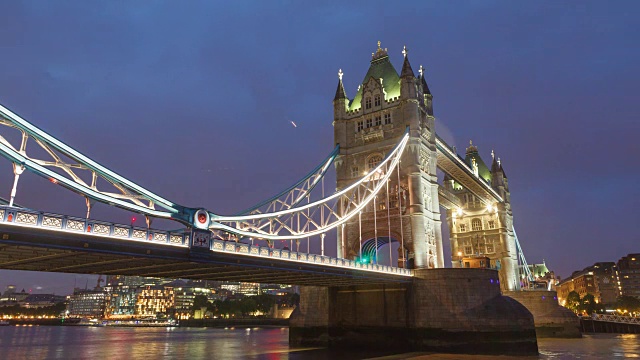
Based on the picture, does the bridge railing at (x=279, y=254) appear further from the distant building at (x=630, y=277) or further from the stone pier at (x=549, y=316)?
the distant building at (x=630, y=277)

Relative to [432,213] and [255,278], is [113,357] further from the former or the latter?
[432,213]

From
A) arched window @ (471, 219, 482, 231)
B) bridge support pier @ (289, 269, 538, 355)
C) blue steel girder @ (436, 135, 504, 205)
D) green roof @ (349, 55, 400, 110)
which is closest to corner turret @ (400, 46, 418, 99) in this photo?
green roof @ (349, 55, 400, 110)

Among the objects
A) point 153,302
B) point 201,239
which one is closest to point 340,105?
point 201,239

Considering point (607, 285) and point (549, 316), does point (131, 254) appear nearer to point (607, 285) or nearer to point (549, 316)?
point (549, 316)

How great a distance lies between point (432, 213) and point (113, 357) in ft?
93.7

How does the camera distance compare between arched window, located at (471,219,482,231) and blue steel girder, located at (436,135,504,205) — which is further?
arched window, located at (471,219,482,231)

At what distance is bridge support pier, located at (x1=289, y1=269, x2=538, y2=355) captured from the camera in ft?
107

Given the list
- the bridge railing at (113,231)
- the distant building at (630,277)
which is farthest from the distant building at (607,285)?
the bridge railing at (113,231)

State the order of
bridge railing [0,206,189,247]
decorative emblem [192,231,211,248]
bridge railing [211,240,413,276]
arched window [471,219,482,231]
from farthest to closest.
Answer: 1. arched window [471,219,482,231]
2. bridge railing [211,240,413,276]
3. decorative emblem [192,231,211,248]
4. bridge railing [0,206,189,247]

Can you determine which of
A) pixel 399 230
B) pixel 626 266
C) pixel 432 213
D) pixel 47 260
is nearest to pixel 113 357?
pixel 47 260

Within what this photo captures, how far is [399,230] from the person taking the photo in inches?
1612

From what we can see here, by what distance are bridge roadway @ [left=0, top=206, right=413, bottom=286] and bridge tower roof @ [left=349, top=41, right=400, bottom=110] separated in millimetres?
20680

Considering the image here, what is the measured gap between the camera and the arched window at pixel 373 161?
4334 cm

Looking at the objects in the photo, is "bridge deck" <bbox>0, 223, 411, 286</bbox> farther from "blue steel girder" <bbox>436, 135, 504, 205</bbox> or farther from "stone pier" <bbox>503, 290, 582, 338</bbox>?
"stone pier" <bbox>503, 290, 582, 338</bbox>
